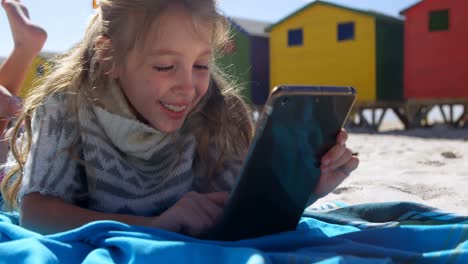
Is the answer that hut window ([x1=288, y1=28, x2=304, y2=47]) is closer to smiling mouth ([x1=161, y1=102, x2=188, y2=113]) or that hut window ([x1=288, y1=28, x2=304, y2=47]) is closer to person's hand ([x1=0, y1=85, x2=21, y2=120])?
person's hand ([x1=0, y1=85, x2=21, y2=120])

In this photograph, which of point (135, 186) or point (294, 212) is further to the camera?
point (135, 186)

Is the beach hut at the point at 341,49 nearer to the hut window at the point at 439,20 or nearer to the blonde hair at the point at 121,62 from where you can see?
the hut window at the point at 439,20

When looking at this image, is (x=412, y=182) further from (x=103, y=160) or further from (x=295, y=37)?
(x=295, y=37)

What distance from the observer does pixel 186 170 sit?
1.63m

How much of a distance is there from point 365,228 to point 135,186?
704 millimetres

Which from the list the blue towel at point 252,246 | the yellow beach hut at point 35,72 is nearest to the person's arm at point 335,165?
the blue towel at point 252,246

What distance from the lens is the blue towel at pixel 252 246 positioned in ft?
3.41

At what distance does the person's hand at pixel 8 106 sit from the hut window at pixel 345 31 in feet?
28.7

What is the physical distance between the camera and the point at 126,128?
1450 millimetres

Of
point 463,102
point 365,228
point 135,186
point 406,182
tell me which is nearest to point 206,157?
point 135,186

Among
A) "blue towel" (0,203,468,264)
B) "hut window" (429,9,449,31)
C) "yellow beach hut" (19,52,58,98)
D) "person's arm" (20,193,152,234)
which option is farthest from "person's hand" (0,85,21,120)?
"hut window" (429,9,449,31)

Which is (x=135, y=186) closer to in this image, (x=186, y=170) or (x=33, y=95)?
(x=186, y=170)

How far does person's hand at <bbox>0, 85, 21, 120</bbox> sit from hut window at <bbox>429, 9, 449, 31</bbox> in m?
8.55

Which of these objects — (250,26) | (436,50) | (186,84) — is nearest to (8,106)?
(186,84)
